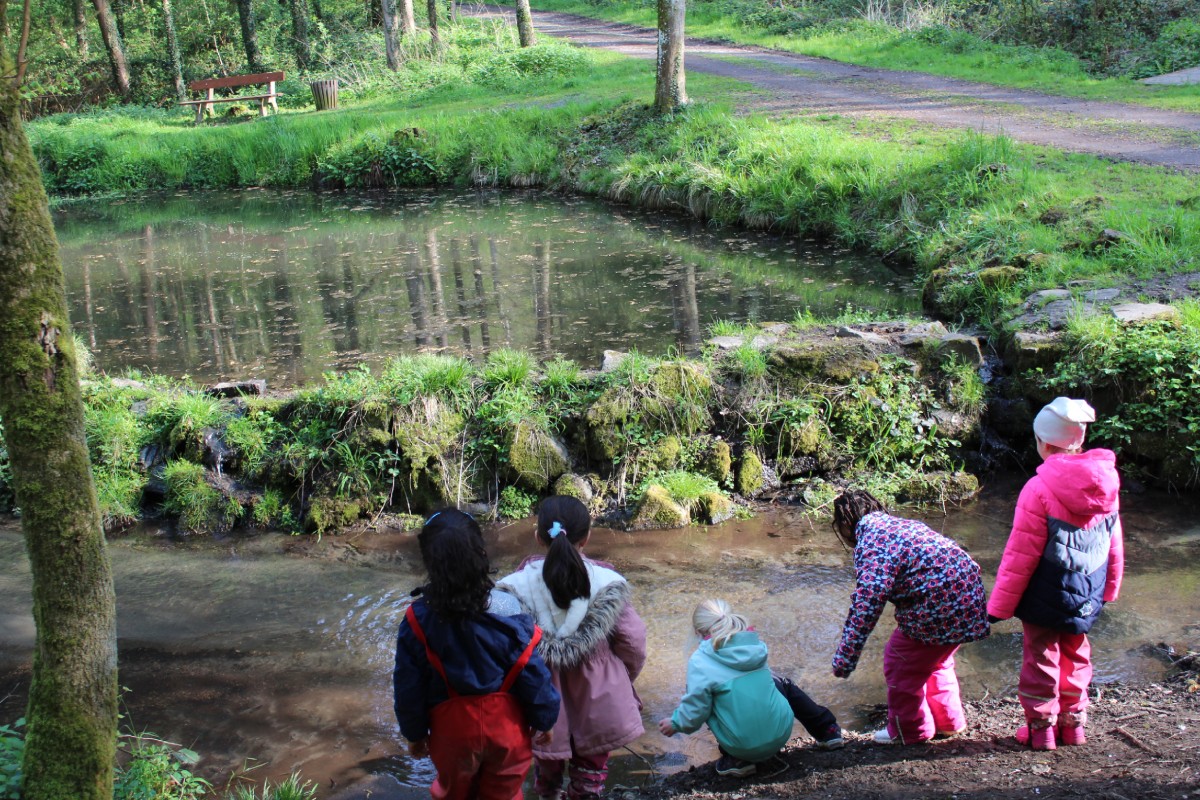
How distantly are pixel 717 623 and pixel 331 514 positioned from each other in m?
4.00

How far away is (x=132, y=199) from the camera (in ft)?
66.4

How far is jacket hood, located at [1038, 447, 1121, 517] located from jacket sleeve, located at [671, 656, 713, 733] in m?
1.49

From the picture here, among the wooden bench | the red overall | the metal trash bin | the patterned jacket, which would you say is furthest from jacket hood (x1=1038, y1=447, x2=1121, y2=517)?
the wooden bench

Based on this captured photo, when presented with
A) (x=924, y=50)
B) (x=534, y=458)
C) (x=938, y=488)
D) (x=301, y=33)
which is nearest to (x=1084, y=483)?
(x=938, y=488)

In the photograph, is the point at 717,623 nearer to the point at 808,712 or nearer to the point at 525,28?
the point at 808,712

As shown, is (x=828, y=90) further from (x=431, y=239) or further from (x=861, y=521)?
(x=861, y=521)

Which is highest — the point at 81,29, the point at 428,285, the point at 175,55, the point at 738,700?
the point at 81,29

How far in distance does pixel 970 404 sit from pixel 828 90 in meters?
11.9

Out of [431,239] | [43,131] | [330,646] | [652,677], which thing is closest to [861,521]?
[652,677]

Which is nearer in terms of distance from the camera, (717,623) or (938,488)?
(717,623)

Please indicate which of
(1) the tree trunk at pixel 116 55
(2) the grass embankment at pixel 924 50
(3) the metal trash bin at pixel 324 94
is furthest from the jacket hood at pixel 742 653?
(1) the tree trunk at pixel 116 55

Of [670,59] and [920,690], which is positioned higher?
[670,59]

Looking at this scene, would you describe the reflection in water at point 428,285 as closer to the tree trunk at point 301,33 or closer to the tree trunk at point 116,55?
the tree trunk at point 301,33

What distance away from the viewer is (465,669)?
3.25 meters
